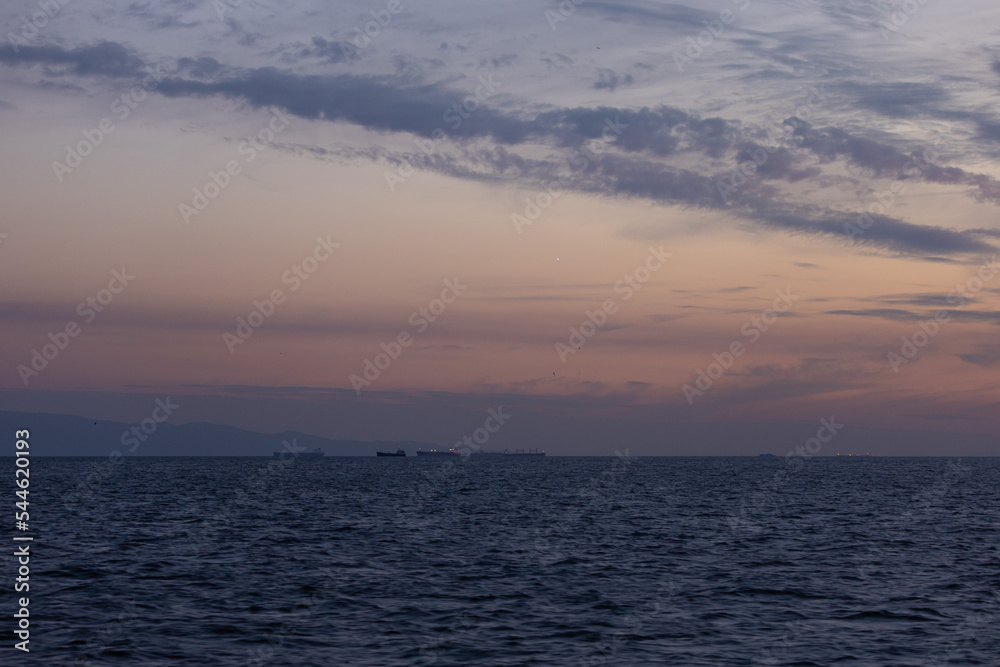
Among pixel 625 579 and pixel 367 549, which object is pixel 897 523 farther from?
pixel 367 549

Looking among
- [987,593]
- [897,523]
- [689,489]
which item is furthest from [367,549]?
[689,489]

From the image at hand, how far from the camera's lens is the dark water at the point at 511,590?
30109mm

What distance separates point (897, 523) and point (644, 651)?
51.7 m

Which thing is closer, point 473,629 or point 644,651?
point 644,651

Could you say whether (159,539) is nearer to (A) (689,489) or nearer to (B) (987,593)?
(B) (987,593)

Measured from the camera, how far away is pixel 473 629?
108ft

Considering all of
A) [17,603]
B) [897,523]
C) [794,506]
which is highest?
[17,603]

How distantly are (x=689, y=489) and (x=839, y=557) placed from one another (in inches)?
3163

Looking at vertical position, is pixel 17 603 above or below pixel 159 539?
above

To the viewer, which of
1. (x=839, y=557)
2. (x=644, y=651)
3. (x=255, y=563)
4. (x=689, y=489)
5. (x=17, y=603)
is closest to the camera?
(x=644, y=651)

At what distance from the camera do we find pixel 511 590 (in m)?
40.5

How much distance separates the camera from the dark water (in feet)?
98.8

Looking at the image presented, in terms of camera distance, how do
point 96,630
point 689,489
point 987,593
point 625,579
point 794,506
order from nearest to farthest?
1. point 96,630
2. point 987,593
3. point 625,579
4. point 794,506
5. point 689,489

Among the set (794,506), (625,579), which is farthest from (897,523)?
(625,579)
